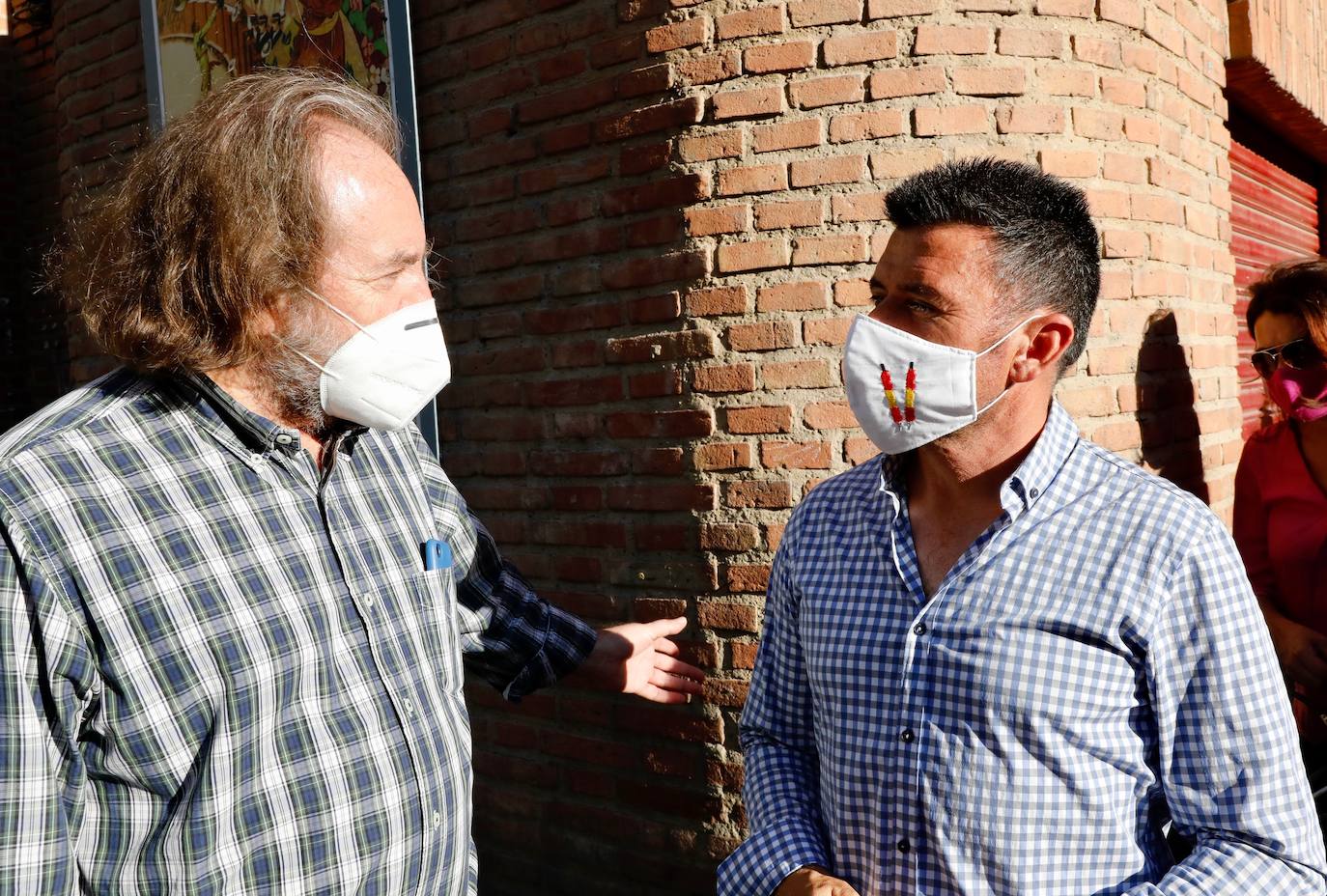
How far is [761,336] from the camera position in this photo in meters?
2.91

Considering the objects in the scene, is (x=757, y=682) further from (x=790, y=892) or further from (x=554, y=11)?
(x=554, y=11)

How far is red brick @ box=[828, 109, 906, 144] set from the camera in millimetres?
2807

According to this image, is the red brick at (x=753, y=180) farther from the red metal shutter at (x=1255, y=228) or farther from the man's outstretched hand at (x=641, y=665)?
the red metal shutter at (x=1255, y=228)

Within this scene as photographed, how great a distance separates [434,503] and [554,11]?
5.80ft

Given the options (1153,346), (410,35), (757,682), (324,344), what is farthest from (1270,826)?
(410,35)

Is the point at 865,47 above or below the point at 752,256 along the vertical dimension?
above

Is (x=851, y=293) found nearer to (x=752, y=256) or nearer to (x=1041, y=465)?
(x=752, y=256)

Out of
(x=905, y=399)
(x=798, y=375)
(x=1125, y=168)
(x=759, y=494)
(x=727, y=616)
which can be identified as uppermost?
(x=1125, y=168)

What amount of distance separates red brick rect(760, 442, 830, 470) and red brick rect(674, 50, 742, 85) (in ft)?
A: 3.28

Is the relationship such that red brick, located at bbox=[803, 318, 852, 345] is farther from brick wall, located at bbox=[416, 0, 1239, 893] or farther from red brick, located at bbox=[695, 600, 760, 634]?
red brick, located at bbox=[695, 600, 760, 634]

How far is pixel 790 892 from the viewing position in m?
1.77

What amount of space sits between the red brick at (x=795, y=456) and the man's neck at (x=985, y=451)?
0.94m

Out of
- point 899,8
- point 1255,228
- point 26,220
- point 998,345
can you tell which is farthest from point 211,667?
point 26,220

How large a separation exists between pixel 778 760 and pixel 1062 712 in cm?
56
